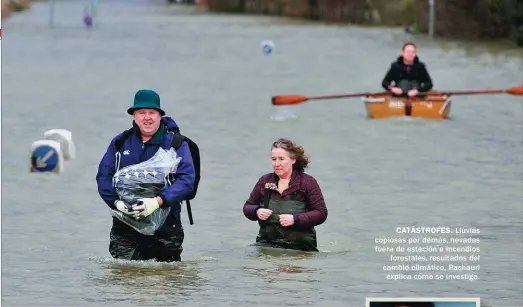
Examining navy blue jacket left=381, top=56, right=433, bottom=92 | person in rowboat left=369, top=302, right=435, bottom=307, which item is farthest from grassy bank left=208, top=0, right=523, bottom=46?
person in rowboat left=369, top=302, right=435, bottom=307

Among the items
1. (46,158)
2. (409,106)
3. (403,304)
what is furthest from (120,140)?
(409,106)

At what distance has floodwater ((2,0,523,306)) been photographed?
41.5 feet

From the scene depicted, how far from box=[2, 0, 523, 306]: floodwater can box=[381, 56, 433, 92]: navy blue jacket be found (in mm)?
655

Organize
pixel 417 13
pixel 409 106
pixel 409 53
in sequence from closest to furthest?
1. pixel 409 53
2. pixel 409 106
3. pixel 417 13

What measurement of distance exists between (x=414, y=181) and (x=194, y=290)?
784 cm

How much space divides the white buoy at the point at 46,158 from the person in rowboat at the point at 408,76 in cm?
669

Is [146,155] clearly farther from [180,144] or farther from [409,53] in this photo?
[409,53]

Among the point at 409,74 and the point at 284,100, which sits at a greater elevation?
the point at 284,100

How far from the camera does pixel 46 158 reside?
68.5 ft

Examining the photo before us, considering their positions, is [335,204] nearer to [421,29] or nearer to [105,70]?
[105,70]

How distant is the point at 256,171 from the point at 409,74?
5.90 meters

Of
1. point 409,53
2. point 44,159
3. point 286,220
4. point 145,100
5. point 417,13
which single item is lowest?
point 417,13

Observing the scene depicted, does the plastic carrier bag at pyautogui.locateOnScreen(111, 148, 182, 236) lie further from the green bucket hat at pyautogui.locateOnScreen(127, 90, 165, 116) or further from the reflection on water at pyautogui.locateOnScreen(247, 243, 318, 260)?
the reflection on water at pyautogui.locateOnScreen(247, 243, 318, 260)

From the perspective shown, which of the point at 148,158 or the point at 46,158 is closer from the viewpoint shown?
the point at 148,158
